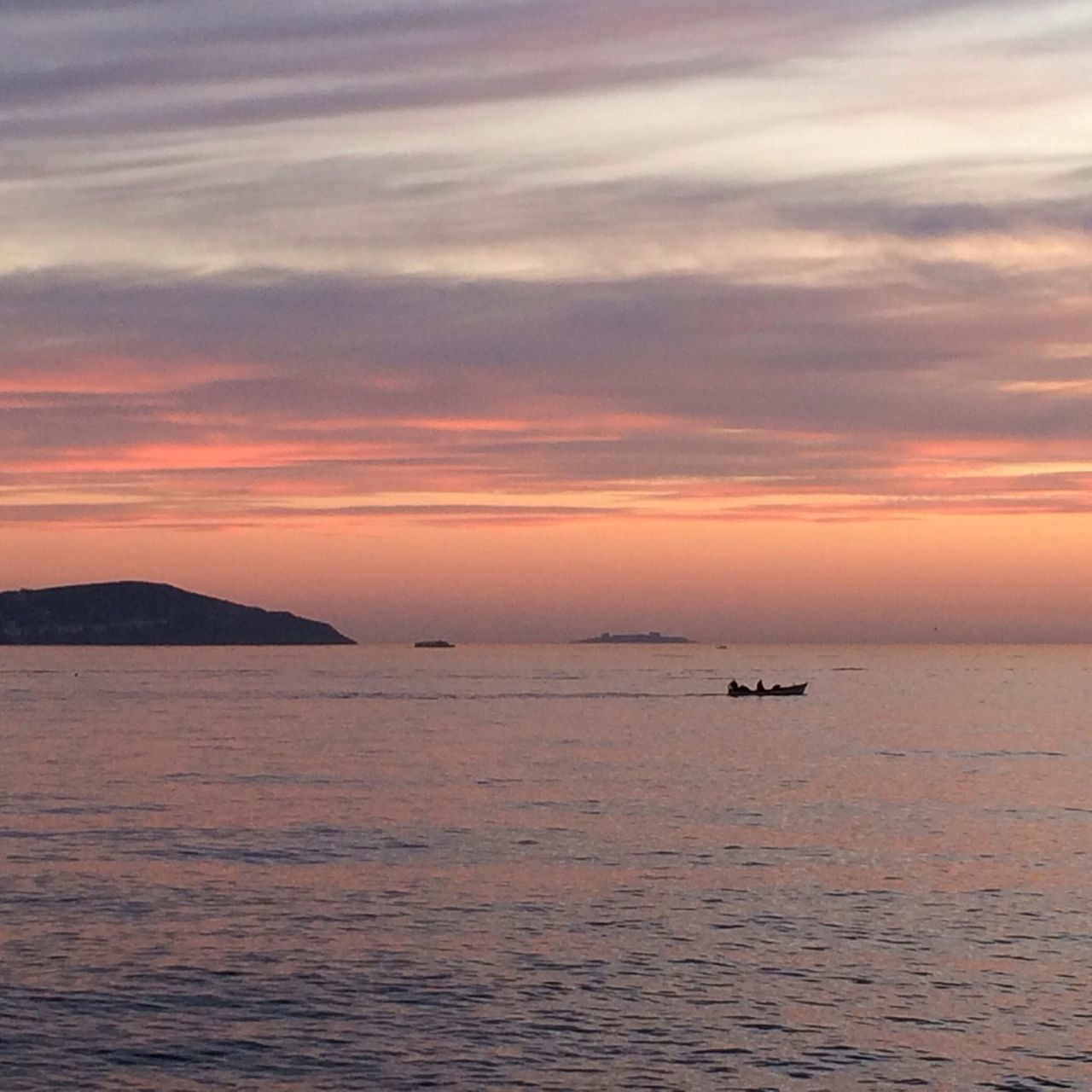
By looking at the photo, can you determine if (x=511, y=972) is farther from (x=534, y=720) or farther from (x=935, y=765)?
(x=534, y=720)

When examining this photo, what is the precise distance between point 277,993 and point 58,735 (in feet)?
322

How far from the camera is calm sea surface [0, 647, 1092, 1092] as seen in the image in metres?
35.7

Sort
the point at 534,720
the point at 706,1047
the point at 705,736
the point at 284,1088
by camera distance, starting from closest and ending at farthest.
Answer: the point at 284,1088
the point at 706,1047
the point at 705,736
the point at 534,720

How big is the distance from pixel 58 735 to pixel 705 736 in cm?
5574

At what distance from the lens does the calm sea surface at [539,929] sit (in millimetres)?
35656

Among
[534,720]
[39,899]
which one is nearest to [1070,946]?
[39,899]

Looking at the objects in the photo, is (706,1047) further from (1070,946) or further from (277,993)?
(1070,946)

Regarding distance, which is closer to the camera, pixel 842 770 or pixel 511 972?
pixel 511 972

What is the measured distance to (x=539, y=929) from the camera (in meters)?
49.1

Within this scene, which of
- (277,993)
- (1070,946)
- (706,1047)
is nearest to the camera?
(706,1047)

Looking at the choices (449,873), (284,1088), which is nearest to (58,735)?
(449,873)

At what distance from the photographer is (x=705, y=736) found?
470 feet

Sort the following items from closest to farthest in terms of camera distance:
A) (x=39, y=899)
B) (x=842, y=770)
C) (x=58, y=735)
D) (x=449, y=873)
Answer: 1. (x=39, y=899)
2. (x=449, y=873)
3. (x=842, y=770)
4. (x=58, y=735)

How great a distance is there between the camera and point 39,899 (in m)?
52.9
